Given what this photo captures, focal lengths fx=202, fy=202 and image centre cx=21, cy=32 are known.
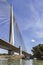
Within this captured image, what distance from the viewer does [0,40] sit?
74.5ft

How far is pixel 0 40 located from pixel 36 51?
46777mm

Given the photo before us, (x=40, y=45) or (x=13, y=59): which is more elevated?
(x=40, y=45)

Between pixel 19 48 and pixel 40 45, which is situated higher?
pixel 40 45

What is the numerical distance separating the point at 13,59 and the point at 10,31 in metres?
4.38

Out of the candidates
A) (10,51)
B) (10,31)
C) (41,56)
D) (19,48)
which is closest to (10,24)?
(10,31)

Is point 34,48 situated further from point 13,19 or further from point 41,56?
point 13,19

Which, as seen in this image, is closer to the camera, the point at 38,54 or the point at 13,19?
the point at 13,19

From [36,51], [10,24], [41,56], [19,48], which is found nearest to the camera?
[10,24]

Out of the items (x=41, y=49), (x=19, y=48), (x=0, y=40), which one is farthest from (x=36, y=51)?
(x=0, y=40)

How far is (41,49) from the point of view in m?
69.0

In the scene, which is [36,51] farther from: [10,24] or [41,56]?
[10,24]

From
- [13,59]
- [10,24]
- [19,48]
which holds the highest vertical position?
[10,24]

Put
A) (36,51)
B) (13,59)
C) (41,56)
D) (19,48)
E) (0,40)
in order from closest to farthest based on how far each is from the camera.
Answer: (0,40)
(13,59)
(19,48)
(41,56)
(36,51)

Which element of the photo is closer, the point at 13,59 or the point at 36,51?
the point at 13,59
